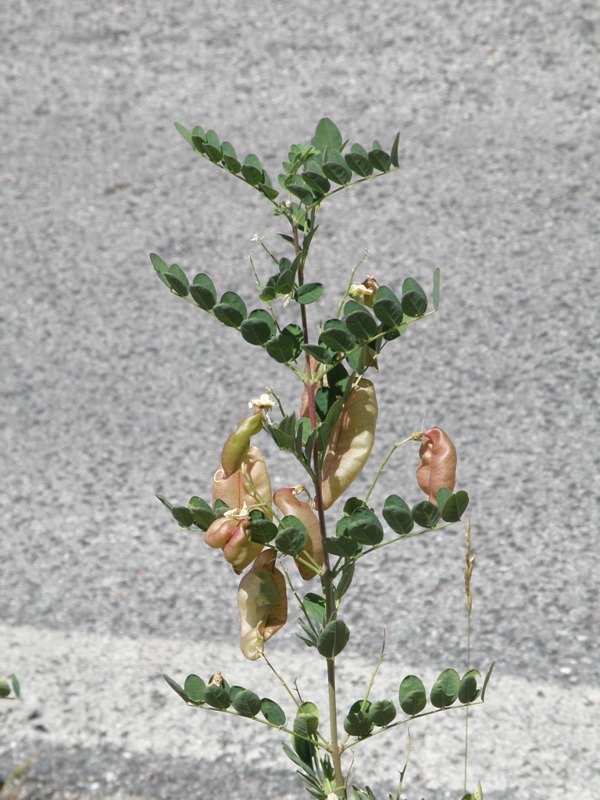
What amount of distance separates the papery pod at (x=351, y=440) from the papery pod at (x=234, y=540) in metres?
0.08

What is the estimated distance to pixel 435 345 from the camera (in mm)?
2820

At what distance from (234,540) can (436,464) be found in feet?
0.59

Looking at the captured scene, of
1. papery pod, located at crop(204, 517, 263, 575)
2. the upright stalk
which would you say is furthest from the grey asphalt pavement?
papery pod, located at crop(204, 517, 263, 575)

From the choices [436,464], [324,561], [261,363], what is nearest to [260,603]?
[324,561]

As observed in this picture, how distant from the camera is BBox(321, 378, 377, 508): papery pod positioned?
0.81 m

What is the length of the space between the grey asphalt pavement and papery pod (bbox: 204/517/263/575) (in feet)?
3.42

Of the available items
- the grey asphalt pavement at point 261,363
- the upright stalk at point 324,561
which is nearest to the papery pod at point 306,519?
the upright stalk at point 324,561

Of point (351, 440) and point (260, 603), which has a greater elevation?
point (351, 440)

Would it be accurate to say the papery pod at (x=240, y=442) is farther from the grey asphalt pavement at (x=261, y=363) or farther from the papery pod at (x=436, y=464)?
the grey asphalt pavement at (x=261, y=363)

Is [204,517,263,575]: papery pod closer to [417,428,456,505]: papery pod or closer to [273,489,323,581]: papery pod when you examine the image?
[273,489,323,581]: papery pod

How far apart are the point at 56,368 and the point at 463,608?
1.46m

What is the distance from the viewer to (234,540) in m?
0.77

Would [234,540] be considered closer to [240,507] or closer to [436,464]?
[240,507]

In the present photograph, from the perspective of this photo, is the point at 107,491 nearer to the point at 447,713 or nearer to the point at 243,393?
the point at 243,393
